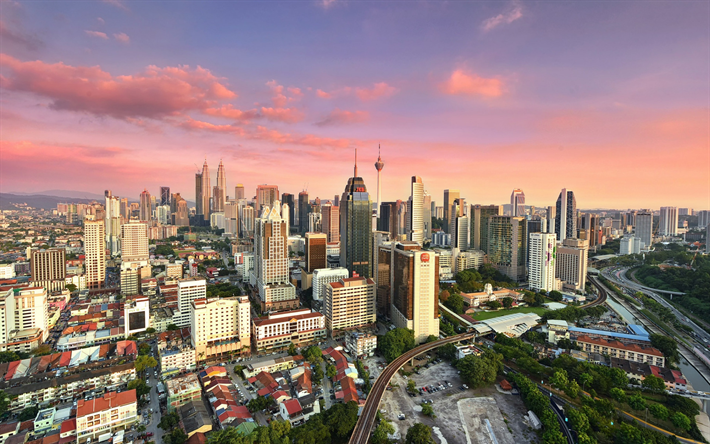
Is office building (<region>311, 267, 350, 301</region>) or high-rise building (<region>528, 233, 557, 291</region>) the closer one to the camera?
office building (<region>311, 267, 350, 301</region>)

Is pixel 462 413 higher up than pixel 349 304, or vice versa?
pixel 349 304

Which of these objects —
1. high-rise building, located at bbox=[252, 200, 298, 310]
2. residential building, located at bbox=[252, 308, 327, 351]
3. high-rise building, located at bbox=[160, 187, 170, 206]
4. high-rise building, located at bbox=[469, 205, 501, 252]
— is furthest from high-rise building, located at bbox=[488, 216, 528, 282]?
high-rise building, located at bbox=[160, 187, 170, 206]

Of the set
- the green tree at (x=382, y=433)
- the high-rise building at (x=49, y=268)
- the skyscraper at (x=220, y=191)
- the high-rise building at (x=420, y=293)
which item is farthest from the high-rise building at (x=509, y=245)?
the skyscraper at (x=220, y=191)

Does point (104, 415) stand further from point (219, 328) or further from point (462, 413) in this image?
point (462, 413)

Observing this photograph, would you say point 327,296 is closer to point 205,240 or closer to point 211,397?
point 211,397

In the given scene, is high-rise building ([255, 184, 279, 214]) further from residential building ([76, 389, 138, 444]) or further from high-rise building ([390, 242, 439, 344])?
residential building ([76, 389, 138, 444])

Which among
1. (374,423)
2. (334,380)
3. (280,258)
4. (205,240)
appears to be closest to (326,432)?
(374,423)

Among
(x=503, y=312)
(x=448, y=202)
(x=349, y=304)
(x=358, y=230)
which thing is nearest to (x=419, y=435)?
(x=349, y=304)
